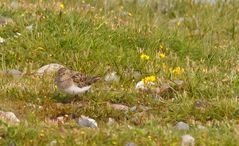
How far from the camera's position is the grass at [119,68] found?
763 cm

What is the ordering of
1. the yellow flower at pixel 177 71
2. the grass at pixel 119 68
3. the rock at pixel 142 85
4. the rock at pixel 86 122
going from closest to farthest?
the grass at pixel 119 68 → the rock at pixel 86 122 → the rock at pixel 142 85 → the yellow flower at pixel 177 71

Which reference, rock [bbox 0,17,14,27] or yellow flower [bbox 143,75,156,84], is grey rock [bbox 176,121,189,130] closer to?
yellow flower [bbox 143,75,156,84]

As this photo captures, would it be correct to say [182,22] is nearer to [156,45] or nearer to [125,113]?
[156,45]

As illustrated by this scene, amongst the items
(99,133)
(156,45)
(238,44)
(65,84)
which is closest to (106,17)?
(156,45)

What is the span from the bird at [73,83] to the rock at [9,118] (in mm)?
941

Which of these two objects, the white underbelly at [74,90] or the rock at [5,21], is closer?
the white underbelly at [74,90]

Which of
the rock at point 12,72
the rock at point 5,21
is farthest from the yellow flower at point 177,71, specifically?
the rock at point 5,21

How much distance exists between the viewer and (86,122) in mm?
8664

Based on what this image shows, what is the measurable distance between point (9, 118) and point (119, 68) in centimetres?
293

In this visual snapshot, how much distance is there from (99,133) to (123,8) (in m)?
8.84

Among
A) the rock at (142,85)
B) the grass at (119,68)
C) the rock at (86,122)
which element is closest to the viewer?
the grass at (119,68)

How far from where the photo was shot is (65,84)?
9406 mm

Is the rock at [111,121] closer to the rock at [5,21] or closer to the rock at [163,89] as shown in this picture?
the rock at [163,89]

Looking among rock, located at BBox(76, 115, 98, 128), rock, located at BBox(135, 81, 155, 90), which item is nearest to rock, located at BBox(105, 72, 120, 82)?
rock, located at BBox(135, 81, 155, 90)
